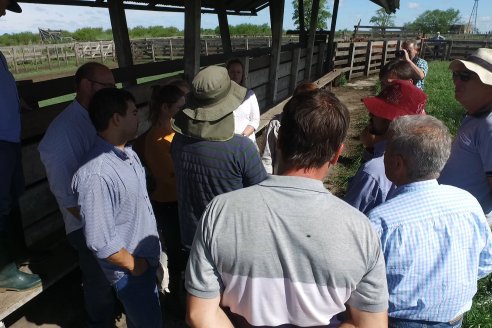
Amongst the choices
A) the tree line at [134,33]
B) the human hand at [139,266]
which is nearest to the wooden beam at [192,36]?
the human hand at [139,266]

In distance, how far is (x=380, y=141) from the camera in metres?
1.96

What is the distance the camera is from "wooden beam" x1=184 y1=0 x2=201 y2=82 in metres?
3.84

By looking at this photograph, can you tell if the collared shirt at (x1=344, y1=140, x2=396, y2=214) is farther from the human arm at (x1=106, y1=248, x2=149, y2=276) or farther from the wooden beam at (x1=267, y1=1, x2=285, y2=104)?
the wooden beam at (x1=267, y1=1, x2=285, y2=104)

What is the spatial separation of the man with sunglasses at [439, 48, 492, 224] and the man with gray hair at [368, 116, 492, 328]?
70 cm

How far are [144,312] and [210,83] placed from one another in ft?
4.42

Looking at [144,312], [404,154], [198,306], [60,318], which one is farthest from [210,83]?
[60,318]

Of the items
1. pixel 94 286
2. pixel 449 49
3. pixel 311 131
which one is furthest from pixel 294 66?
pixel 449 49

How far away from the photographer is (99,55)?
2675cm

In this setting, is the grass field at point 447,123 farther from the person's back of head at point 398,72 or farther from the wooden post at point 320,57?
the wooden post at point 320,57

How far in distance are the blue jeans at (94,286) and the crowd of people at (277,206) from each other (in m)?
0.01

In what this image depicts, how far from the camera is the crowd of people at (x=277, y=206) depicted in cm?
104

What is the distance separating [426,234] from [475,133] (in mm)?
1007

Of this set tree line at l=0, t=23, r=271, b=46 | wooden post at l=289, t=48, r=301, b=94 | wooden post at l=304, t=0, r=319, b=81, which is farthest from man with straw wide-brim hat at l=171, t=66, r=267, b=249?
tree line at l=0, t=23, r=271, b=46

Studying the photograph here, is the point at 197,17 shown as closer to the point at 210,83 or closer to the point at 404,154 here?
the point at 210,83
